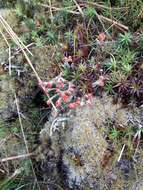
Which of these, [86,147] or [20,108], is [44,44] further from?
[86,147]

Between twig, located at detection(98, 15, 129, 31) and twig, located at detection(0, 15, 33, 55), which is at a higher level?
twig, located at detection(98, 15, 129, 31)

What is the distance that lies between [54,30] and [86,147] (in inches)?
36.3

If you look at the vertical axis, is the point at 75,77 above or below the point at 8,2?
below

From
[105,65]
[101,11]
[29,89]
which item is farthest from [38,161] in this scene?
[101,11]

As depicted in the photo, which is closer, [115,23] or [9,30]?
[115,23]

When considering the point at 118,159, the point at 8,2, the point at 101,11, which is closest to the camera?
the point at 118,159

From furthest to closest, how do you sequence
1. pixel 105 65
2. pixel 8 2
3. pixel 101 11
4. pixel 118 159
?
pixel 8 2 → pixel 101 11 → pixel 105 65 → pixel 118 159

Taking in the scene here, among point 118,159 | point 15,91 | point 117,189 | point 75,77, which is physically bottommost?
point 117,189

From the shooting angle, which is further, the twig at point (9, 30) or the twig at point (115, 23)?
the twig at point (9, 30)

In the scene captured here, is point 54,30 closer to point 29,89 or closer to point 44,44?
point 44,44

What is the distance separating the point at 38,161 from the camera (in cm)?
243

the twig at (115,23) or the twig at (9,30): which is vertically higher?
the twig at (115,23)

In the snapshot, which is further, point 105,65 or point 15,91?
point 15,91

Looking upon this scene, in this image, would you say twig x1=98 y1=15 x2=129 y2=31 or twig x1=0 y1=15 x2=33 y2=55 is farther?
twig x1=0 y1=15 x2=33 y2=55
